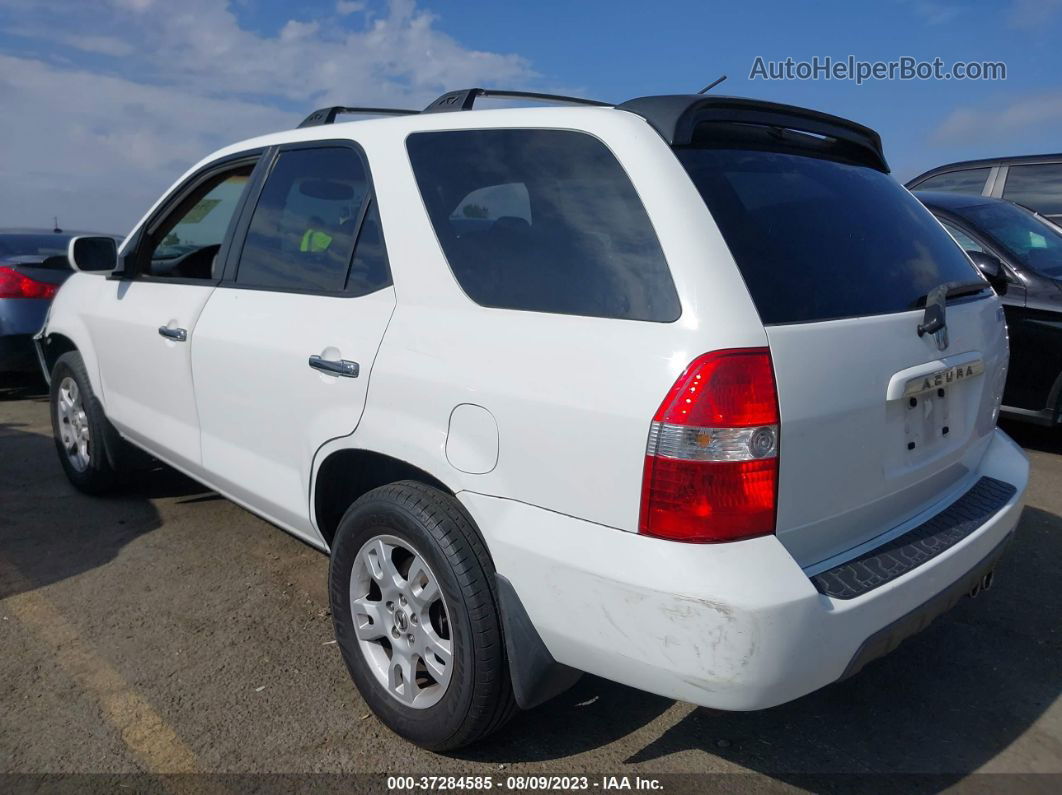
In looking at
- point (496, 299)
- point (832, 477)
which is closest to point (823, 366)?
point (832, 477)

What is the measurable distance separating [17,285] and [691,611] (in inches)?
279

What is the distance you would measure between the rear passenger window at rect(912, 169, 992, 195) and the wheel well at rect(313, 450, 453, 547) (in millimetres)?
7199

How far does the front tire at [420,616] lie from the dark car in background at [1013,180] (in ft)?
23.8

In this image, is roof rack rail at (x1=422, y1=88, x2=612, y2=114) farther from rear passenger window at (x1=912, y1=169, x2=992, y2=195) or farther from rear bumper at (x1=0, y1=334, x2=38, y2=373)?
rear passenger window at (x1=912, y1=169, x2=992, y2=195)

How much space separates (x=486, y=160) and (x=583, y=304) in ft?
2.12

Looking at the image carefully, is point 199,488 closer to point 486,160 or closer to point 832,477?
point 486,160

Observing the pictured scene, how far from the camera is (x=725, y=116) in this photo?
7.45 ft

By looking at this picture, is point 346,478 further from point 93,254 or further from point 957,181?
point 957,181

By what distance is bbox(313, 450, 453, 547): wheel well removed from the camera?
2.57 metres

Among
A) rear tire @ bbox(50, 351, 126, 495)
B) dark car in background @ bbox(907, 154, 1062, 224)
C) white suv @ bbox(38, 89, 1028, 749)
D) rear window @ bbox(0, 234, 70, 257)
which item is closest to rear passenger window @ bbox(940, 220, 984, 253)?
dark car in background @ bbox(907, 154, 1062, 224)

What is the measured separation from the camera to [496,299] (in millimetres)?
2234

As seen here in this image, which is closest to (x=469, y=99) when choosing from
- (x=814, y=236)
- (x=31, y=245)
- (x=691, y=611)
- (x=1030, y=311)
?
(x=814, y=236)

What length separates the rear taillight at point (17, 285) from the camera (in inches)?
276

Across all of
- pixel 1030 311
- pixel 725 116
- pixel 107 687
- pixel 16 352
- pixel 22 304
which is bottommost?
pixel 107 687
